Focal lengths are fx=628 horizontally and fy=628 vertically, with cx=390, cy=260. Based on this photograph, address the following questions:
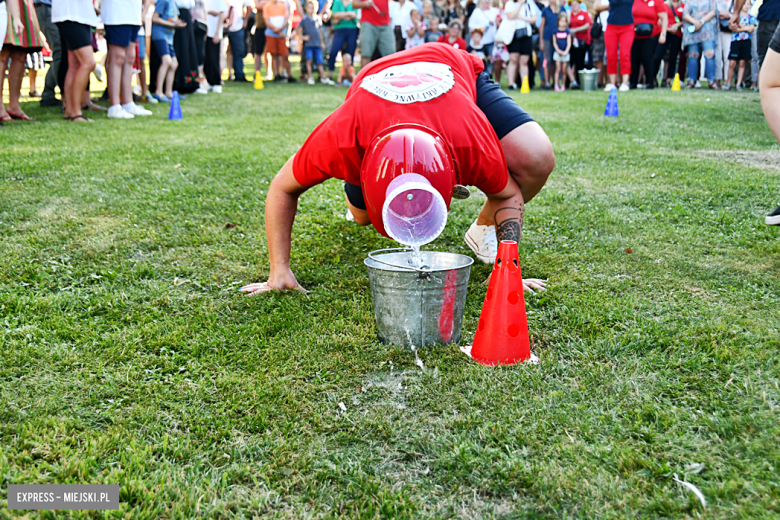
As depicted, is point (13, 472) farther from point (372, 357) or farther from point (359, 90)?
point (359, 90)

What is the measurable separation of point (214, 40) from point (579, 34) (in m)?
8.33

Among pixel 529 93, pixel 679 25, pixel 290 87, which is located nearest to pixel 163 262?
pixel 529 93

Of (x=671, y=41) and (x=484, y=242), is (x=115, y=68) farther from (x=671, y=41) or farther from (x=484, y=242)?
(x=671, y=41)

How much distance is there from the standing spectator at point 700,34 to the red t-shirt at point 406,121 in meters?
13.0

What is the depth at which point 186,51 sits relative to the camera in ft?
37.4

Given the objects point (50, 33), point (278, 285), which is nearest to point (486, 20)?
point (50, 33)

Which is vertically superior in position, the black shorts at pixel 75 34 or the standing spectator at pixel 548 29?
the standing spectator at pixel 548 29

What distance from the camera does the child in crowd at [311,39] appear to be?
15750mm

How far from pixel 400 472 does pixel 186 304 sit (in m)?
1.57

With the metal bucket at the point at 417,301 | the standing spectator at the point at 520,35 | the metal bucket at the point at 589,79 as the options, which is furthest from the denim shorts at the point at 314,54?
the metal bucket at the point at 417,301

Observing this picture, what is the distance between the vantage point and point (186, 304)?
2.98 meters

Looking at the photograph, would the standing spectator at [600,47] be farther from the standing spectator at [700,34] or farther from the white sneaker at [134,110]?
the white sneaker at [134,110]

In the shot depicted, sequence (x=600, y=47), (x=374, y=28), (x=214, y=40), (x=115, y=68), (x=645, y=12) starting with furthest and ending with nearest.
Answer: (x=600, y=47) → (x=645, y=12) → (x=214, y=40) → (x=374, y=28) → (x=115, y=68)

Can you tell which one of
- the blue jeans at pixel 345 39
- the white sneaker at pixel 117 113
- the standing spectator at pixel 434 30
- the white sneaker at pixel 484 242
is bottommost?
the white sneaker at pixel 484 242
